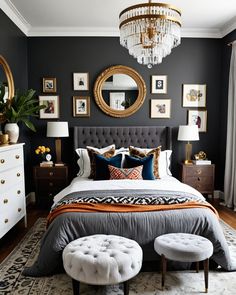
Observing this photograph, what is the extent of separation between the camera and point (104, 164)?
390cm

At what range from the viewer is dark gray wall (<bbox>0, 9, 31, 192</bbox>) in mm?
3875

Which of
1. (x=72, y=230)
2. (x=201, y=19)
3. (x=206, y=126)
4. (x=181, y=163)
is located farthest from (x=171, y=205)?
(x=201, y=19)

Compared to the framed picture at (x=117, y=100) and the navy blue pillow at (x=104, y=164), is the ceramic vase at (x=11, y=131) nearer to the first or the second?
the navy blue pillow at (x=104, y=164)

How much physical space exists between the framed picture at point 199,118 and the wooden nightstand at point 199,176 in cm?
82

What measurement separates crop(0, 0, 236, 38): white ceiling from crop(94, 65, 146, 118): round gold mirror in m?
0.75

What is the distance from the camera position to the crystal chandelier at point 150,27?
2.58 m

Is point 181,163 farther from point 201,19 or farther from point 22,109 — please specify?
point 22,109

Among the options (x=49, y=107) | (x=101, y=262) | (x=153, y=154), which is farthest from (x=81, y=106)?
(x=101, y=262)

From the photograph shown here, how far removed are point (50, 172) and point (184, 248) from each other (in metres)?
2.95

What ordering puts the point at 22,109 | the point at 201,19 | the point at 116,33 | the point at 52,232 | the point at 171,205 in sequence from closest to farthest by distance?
1. the point at 52,232
2. the point at 171,205
3. the point at 22,109
4. the point at 201,19
5. the point at 116,33

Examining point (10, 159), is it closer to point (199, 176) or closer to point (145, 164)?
point (145, 164)

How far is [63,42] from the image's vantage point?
16.1ft

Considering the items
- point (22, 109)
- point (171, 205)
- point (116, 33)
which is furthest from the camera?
point (116, 33)

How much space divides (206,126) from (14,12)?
12.5ft
